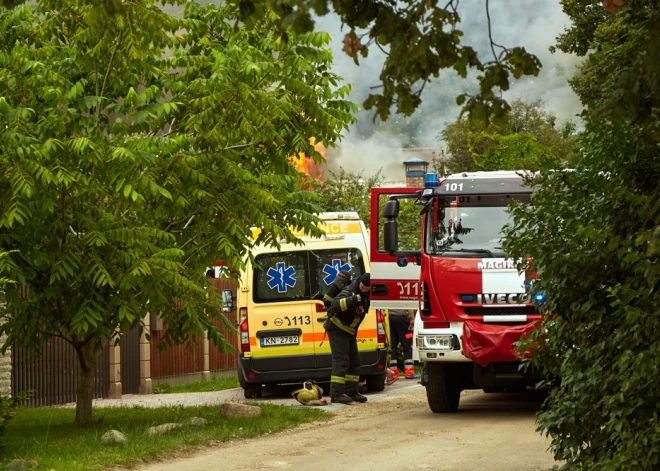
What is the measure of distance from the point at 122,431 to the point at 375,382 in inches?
278

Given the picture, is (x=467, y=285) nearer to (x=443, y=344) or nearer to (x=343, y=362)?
(x=443, y=344)

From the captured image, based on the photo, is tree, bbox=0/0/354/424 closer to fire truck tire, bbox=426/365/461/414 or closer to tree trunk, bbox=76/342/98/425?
tree trunk, bbox=76/342/98/425

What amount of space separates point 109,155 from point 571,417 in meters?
6.03

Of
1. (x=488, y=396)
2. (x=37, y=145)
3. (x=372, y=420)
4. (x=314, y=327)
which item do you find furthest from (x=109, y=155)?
(x=488, y=396)

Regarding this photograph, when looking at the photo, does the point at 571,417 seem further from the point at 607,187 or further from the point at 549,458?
the point at 549,458

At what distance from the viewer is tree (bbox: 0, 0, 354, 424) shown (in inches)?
490

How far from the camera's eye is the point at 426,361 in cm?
1543

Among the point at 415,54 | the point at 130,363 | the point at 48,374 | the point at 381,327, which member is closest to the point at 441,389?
the point at 381,327

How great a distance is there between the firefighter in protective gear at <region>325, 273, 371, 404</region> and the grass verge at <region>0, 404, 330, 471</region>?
3.55 feet

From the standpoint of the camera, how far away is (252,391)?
20281 millimetres

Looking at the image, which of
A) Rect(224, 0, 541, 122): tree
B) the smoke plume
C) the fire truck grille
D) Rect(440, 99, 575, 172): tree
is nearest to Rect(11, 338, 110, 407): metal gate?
the fire truck grille

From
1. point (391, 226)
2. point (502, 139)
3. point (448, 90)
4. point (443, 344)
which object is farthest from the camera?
point (448, 90)

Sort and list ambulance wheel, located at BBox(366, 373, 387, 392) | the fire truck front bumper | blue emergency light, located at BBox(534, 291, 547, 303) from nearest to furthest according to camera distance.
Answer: blue emergency light, located at BBox(534, 291, 547, 303), the fire truck front bumper, ambulance wheel, located at BBox(366, 373, 387, 392)

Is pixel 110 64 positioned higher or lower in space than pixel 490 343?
higher
